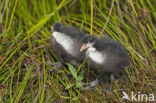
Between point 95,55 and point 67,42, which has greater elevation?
point 67,42

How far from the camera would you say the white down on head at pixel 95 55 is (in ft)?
8.77

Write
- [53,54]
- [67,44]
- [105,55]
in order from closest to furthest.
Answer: [105,55], [67,44], [53,54]

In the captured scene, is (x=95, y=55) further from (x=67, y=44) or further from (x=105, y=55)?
(x=67, y=44)

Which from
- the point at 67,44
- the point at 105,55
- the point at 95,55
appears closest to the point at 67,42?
the point at 67,44

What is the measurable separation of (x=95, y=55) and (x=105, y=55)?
12 centimetres

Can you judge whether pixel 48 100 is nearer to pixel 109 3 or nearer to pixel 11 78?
pixel 11 78

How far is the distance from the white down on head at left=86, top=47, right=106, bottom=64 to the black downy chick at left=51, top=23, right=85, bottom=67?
0.54 feet

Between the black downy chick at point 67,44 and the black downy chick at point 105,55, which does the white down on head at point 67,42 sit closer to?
the black downy chick at point 67,44

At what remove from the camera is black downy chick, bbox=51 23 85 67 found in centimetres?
295

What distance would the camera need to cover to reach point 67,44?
2.98 meters

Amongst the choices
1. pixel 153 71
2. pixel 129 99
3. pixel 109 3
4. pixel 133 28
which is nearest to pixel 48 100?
pixel 129 99

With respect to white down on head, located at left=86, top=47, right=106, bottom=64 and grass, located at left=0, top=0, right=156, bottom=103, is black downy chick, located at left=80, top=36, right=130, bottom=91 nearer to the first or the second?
white down on head, located at left=86, top=47, right=106, bottom=64

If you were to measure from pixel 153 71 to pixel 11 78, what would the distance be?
171 cm

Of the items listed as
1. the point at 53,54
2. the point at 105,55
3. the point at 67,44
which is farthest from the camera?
the point at 53,54
